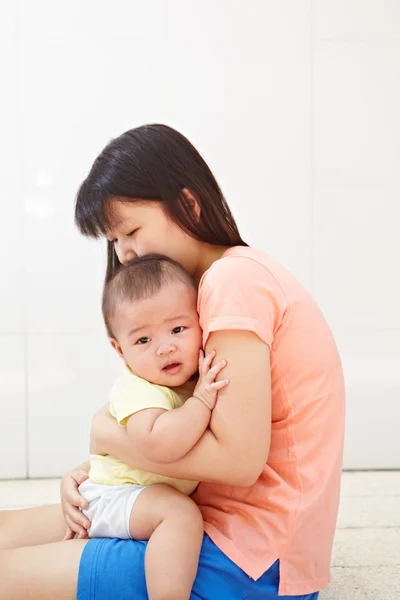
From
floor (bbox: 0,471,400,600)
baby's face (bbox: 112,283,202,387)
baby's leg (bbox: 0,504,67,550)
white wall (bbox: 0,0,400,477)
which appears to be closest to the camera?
baby's face (bbox: 112,283,202,387)

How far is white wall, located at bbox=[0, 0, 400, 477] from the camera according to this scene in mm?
2916

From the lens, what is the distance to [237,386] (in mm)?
1177

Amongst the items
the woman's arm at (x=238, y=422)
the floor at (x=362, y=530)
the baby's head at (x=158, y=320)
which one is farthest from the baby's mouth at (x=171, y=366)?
the floor at (x=362, y=530)

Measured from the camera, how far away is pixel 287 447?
A: 128cm

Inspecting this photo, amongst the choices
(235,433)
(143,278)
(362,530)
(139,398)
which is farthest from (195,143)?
(235,433)

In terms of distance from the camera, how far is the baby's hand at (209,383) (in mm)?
1184

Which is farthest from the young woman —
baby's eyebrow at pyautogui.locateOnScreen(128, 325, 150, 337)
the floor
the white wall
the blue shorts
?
the white wall

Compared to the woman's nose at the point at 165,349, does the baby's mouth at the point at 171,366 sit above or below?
below

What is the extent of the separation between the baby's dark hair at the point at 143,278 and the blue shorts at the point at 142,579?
0.41 meters

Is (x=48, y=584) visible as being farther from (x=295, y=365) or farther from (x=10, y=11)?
(x=10, y=11)

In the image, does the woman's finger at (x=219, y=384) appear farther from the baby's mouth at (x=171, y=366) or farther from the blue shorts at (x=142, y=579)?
the blue shorts at (x=142, y=579)

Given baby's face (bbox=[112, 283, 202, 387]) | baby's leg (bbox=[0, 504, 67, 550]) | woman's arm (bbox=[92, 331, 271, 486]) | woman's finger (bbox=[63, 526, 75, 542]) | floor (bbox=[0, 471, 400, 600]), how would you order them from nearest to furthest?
woman's arm (bbox=[92, 331, 271, 486])
baby's face (bbox=[112, 283, 202, 387])
woman's finger (bbox=[63, 526, 75, 542])
baby's leg (bbox=[0, 504, 67, 550])
floor (bbox=[0, 471, 400, 600])

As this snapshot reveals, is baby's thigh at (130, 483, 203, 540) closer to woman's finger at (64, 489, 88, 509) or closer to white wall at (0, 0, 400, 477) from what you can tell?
woman's finger at (64, 489, 88, 509)

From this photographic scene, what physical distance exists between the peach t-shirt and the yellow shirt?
0.37 feet
